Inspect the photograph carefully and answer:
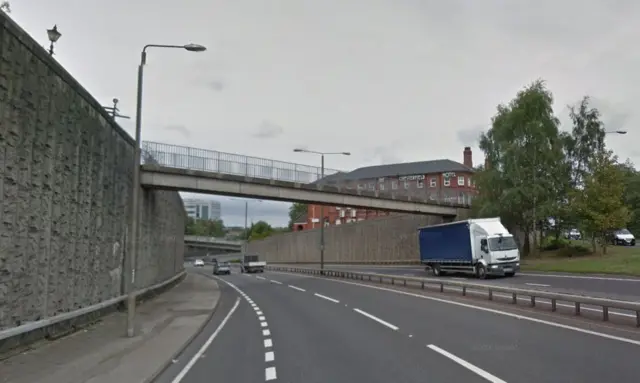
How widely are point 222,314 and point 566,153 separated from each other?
4022 centimetres

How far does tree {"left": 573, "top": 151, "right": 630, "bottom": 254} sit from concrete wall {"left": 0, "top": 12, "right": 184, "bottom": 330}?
108 feet

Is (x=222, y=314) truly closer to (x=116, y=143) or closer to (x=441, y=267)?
(x=116, y=143)

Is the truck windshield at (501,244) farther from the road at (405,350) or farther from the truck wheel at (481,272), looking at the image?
the road at (405,350)

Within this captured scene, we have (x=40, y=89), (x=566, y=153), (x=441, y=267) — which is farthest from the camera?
(x=566, y=153)

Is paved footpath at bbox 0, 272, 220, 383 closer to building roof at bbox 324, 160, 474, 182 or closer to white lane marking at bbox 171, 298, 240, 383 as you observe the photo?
white lane marking at bbox 171, 298, 240, 383

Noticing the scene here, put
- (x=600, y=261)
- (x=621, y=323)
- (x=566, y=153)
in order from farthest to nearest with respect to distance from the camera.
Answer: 1. (x=566, y=153)
2. (x=600, y=261)
3. (x=621, y=323)

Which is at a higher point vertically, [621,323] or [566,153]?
[566,153]

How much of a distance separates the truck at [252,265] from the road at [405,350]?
5116cm

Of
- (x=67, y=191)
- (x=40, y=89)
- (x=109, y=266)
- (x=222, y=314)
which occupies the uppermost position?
(x=40, y=89)

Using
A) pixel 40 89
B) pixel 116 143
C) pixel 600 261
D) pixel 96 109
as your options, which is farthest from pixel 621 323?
pixel 600 261

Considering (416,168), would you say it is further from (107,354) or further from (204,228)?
(107,354)

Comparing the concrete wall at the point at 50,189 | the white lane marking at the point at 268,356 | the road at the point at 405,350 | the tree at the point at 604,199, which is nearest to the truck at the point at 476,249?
the tree at the point at 604,199

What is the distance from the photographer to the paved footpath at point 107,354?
9.27 metres

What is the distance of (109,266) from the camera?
18.8 meters
